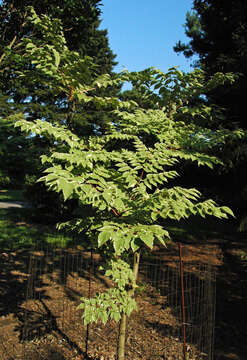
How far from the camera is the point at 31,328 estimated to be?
3.98m

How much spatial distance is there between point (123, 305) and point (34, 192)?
889 cm

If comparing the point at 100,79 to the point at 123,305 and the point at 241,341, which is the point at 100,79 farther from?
the point at 241,341

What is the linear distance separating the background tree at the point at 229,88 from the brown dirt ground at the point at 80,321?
8.05 ft

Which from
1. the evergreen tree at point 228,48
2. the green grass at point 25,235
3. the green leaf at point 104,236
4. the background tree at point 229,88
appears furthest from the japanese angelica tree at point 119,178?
the green grass at point 25,235

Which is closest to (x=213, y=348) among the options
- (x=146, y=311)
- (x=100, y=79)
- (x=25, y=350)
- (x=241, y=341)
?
(x=241, y=341)

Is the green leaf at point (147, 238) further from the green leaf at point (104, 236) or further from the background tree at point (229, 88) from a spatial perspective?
the background tree at point (229, 88)

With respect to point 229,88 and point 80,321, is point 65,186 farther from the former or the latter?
point 229,88

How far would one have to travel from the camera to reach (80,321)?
14.0 feet

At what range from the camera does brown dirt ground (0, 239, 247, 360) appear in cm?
355

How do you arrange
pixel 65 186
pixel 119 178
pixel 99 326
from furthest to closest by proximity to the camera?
1. pixel 99 326
2. pixel 119 178
3. pixel 65 186

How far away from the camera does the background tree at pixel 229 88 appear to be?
576cm

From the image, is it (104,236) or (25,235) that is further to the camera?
(25,235)

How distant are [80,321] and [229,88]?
21.3 feet

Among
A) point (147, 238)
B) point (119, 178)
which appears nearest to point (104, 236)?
point (147, 238)
